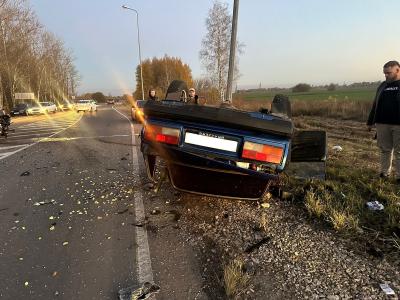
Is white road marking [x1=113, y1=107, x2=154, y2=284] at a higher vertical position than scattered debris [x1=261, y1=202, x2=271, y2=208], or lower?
lower

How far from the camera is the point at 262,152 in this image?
11.1ft

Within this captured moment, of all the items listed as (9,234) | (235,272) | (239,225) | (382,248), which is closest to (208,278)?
(235,272)

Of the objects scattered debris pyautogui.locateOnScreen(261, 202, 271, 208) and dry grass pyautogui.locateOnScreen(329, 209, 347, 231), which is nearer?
dry grass pyautogui.locateOnScreen(329, 209, 347, 231)

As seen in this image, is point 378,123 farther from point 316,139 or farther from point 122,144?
point 122,144

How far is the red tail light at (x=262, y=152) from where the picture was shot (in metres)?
3.36

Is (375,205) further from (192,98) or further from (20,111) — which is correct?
(20,111)

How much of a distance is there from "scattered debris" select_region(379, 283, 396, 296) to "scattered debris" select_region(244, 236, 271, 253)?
109cm

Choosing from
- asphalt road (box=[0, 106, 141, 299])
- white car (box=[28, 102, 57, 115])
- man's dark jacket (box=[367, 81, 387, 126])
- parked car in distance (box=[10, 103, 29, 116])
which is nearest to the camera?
asphalt road (box=[0, 106, 141, 299])

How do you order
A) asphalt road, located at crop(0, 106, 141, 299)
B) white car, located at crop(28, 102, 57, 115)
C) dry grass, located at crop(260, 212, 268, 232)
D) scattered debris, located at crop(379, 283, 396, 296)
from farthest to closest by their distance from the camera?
white car, located at crop(28, 102, 57, 115) < dry grass, located at crop(260, 212, 268, 232) < asphalt road, located at crop(0, 106, 141, 299) < scattered debris, located at crop(379, 283, 396, 296)

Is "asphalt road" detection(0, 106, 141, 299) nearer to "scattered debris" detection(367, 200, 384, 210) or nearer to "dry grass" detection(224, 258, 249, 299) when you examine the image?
"dry grass" detection(224, 258, 249, 299)

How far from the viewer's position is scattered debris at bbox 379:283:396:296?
246 cm

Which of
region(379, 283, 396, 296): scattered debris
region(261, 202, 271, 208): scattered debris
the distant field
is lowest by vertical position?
the distant field

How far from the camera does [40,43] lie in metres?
55.5

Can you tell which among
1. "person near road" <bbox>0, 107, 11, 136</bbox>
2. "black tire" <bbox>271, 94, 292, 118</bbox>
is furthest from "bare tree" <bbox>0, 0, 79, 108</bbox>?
"black tire" <bbox>271, 94, 292, 118</bbox>
